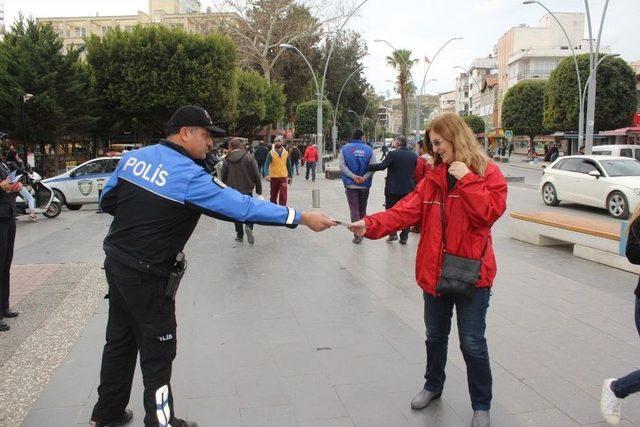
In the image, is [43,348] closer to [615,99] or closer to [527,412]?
[527,412]

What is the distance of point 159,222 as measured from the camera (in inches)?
109

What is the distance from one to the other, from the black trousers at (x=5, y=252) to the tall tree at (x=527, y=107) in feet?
194

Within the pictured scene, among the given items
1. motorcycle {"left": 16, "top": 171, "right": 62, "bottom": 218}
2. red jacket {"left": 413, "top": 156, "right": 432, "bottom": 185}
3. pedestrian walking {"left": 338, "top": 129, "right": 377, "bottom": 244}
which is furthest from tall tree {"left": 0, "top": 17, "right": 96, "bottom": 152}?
red jacket {"left": 413, "top": 156, "right": 432, "bottom": 185}

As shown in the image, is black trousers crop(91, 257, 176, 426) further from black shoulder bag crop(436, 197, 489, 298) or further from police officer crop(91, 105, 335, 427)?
black shoulder bag crop(436, 197, 489, 298)

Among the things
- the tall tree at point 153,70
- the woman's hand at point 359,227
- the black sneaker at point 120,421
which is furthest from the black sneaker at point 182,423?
the tall tree at point 153,70

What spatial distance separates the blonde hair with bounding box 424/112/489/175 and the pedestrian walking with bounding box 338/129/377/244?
5.85m

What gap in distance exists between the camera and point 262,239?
9.95m

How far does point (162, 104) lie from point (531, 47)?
6515cm

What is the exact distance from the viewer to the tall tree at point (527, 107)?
191 ft

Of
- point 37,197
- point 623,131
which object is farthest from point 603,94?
point 37,197

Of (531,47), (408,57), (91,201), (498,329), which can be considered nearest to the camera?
(498,329)

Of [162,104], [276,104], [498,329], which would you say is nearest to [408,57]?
[276,104]

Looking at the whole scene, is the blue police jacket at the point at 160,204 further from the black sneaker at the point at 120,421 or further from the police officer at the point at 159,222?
the black sneaker at the point at 120,421

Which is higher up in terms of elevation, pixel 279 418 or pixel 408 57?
pixel 408 57
